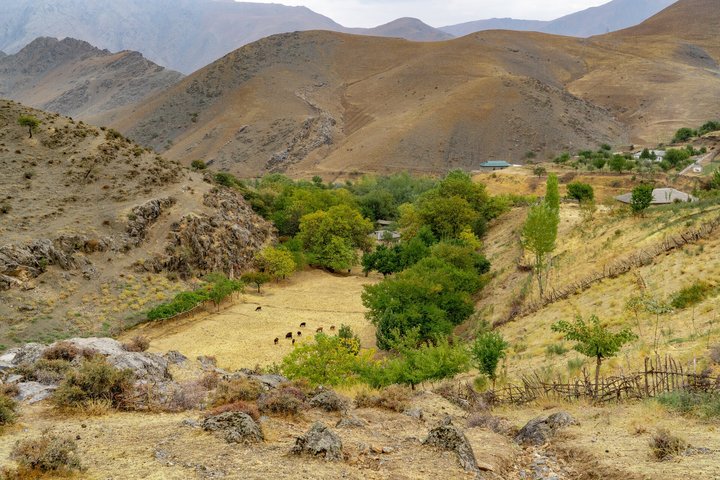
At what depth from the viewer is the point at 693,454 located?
7.84 metres

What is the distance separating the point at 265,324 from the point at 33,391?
20768 millimetres

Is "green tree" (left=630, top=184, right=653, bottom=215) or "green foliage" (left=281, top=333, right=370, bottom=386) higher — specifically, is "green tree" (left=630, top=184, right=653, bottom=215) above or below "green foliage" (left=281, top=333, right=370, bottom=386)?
above

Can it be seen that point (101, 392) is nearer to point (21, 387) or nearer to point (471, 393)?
point (21, 387)

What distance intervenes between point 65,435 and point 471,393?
30.3 feet

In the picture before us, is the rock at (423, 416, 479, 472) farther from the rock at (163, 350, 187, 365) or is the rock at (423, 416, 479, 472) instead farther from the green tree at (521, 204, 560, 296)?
the green tree at (521, 204, 560, 296)

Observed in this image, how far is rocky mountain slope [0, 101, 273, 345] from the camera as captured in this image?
31.8 meters

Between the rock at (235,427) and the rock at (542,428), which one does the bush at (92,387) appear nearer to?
the rock at (235,427)

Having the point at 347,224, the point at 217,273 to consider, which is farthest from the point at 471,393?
the point at 347,224

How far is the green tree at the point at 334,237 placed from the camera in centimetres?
4772

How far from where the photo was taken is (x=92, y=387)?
1120cm

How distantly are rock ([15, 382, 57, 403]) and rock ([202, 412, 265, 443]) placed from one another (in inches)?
199

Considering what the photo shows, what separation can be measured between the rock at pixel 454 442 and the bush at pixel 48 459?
5.48 m

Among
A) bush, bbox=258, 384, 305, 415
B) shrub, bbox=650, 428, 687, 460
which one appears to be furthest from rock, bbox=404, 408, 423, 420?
shrub, bbox=650, 428, 687, 460

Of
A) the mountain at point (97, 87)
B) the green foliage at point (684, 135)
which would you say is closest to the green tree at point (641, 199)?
the green foliage at point (684, 135)
